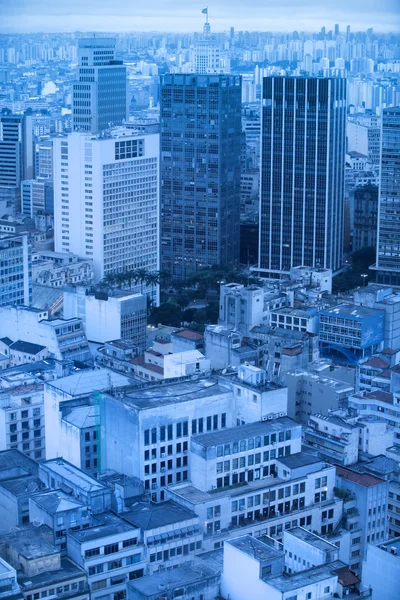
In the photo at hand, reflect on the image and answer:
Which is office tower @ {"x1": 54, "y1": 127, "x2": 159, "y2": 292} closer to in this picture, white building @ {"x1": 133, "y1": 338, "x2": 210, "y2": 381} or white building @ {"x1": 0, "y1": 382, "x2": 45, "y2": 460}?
white building @ {"x1": 133, "y1": 338, "x2": 210, "y2": 381}

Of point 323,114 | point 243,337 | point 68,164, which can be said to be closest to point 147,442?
point 243,337

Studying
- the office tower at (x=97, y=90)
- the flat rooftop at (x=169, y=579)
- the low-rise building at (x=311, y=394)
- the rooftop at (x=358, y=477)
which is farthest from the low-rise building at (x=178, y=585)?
the office tower at (x=97, y=90)

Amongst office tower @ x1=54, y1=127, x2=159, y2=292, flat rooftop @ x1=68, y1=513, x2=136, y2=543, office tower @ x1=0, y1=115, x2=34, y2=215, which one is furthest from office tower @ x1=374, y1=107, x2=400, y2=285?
flat rooftop @ x1=68, y1=513, x2=136, y2=543

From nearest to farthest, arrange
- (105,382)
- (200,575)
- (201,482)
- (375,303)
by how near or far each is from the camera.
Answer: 1. (200,575)
2. (201,482)
3. (105,382)
4. (375,303)

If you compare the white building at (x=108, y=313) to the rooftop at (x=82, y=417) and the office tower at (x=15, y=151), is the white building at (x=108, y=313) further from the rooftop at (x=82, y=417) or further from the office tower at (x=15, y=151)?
the office tower at (x=15, y=151)

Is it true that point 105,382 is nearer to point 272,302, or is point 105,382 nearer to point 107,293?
point 107,293


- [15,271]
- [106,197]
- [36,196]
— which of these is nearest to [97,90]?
[36,196]

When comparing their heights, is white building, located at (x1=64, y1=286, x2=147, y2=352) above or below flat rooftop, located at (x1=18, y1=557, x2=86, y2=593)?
above
